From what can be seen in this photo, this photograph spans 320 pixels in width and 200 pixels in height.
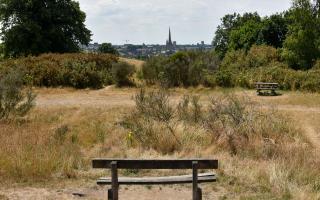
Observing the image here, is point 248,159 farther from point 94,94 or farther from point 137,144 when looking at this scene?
point 94,94

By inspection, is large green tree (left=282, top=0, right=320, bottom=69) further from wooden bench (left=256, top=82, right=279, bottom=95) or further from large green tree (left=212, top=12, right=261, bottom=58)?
large green tree (left=212, top=12, right=261, bottom=58)

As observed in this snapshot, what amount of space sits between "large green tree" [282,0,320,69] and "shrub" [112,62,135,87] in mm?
9302

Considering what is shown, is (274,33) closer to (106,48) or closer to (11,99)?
(106,48)

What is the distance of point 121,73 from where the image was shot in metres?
25.6

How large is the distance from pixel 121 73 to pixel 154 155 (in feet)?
51.0

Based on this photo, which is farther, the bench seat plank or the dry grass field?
the dry grass field

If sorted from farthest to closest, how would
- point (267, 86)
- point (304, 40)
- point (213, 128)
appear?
point (304, 40), point (267, 86), point (213, 128)

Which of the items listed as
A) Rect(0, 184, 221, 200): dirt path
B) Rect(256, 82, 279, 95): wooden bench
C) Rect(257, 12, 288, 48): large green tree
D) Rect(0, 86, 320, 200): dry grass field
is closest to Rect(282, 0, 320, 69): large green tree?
Rect(256, 82, 279, 95): wooden bench

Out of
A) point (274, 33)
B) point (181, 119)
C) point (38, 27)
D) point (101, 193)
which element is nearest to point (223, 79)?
point (181, 119)

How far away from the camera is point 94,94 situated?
23.4 metres

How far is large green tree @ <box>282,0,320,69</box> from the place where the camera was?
27859 mm

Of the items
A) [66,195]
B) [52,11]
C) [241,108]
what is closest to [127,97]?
[241,108]

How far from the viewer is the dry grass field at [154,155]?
7922 mm

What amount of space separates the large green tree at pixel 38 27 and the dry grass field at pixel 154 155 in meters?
23.0
